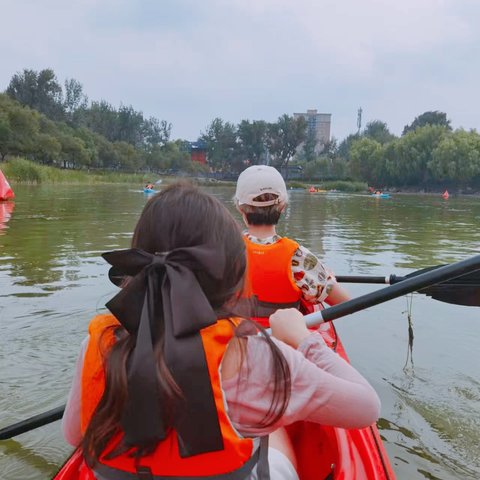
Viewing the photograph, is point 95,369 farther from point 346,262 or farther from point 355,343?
point 346,262

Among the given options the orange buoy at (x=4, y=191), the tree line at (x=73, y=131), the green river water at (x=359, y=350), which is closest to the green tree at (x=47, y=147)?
the tree line at (x=73, y=131)

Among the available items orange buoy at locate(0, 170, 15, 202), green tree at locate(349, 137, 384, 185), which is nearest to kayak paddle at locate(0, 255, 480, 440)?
orange buoy at locate(0, 170, 15, 202)

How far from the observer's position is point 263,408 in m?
1.23

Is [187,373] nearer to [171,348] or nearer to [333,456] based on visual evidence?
[171,348]

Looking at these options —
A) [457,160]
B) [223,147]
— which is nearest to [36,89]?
[223,147]

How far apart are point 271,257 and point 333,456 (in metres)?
1.10

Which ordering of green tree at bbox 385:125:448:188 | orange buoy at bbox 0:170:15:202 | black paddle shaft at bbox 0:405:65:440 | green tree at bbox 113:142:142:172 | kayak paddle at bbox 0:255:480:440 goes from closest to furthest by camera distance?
kayak paddle at bbox 0:255:480:440 → black paddle shaft at bbox 0:405:65:440 → orange buoy at bbox 0:170:15:202 → green tree at bbox 385:125:448:188 → green tree at bbox 113:142:142:172

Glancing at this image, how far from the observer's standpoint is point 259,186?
2.78 metres

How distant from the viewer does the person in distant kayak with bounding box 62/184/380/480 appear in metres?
1.13

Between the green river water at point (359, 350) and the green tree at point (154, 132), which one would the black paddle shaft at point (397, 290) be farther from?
the green tree at point (154, 132)

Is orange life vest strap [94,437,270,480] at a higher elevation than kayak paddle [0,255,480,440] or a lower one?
lower

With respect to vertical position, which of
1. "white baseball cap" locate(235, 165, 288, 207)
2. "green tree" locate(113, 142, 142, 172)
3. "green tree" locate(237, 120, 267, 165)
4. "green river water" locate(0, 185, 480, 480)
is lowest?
"green river water" locate(0, 185, 480, 480)

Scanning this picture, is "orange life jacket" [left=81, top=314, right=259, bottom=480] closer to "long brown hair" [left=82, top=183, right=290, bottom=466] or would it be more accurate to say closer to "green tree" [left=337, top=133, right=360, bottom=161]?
"long brown hair" [left=82, top=183, right=290, bottom=466]

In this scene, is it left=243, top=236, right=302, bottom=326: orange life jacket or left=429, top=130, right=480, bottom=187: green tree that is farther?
left=429, top=130, right=480, bottom=187: green tree
